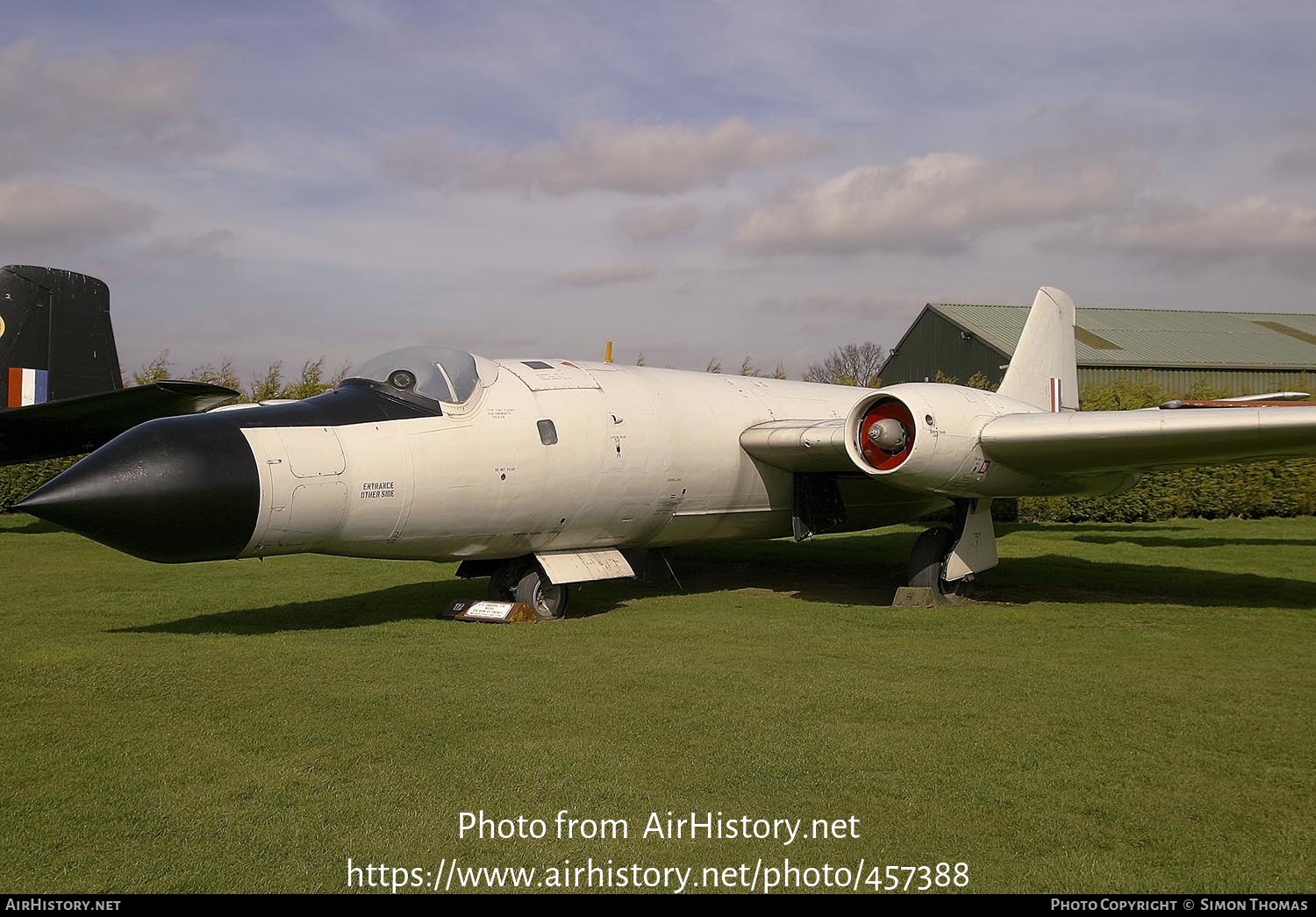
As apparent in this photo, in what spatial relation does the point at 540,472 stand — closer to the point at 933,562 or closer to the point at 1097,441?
the point at 933,562

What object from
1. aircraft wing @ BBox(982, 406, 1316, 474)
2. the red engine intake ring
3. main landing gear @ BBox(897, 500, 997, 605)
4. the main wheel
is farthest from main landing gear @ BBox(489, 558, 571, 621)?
aircraft wing @ BBox(982, 406, 1316, 474)

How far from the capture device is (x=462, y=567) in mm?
10297

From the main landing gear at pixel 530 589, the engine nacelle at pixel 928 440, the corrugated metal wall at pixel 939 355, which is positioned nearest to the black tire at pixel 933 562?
the engine nacelle at pixel 928 440

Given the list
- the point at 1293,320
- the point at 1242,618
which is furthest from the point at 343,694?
the point at 1293,320

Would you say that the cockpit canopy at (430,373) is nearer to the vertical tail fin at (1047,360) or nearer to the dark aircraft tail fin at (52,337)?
the vertical tail fin at (1047,360)

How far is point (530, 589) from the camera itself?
955 cm

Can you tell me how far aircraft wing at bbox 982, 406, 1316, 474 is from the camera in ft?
30.3

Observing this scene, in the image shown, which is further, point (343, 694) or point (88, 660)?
point (88, 660)

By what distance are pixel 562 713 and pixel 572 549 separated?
3.78 m

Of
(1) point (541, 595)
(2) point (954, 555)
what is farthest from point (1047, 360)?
(1) point (541, 595)

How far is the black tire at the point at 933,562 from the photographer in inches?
431

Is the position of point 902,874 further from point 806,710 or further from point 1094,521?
point 1094,521

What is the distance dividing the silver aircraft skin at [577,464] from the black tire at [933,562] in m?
0.03

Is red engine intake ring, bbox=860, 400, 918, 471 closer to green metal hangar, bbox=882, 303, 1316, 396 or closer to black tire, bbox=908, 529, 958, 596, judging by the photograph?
black tire, bbox=908, 529, 958, 596
